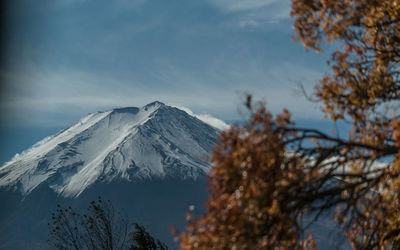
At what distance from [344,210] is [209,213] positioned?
2548 millimetres

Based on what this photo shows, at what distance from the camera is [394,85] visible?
9703mm

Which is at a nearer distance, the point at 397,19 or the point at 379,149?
the point at 379,149

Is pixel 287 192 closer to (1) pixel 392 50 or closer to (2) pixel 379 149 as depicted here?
(2) pixel 379 149

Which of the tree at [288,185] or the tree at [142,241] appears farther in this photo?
the tree at [142,241]

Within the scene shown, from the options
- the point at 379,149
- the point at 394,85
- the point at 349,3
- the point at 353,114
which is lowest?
the point at 379,149

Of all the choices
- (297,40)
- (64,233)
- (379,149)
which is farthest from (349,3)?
(64,233)

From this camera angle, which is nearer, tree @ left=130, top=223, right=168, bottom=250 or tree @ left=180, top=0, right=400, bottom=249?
tree @ left=180, top=0, right=400, bottom=249

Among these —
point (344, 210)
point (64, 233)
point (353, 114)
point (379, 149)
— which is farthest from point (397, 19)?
point (64, 233)

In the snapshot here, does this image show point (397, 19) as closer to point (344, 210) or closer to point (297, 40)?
point (297, 40)

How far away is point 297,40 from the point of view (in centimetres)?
1118

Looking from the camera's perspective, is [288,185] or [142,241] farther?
[142,241]

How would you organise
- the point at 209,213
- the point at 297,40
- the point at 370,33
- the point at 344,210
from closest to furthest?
the point at 209,213 < the point at 344,210 < the point at 370,33 < the point at 297,40

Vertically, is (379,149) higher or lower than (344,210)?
higher

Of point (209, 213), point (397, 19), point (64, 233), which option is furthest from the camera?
point (64, 233)
